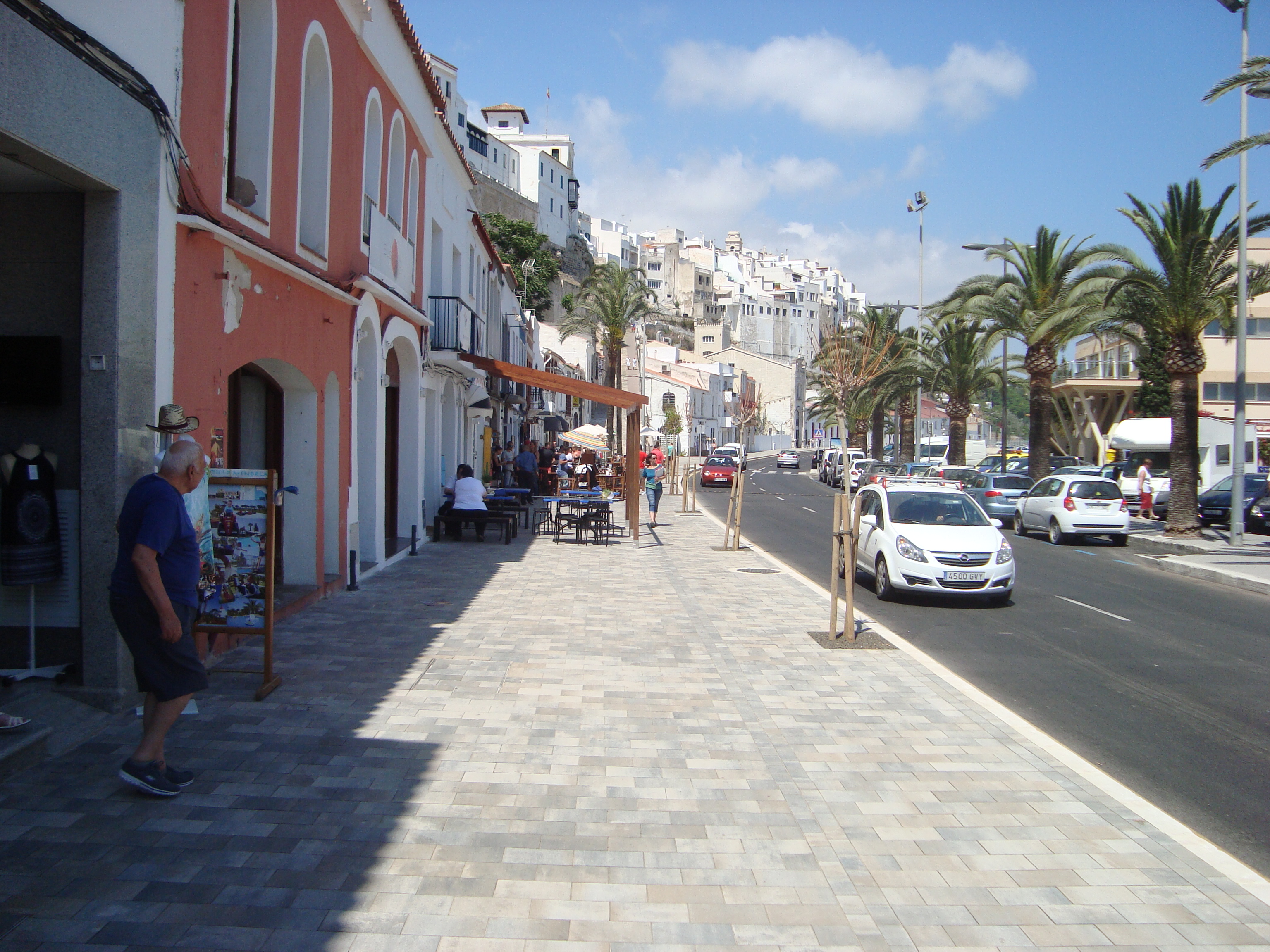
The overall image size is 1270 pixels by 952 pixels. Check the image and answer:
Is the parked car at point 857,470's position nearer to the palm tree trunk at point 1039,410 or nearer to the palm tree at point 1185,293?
the palm tree trunk at point 1039,410

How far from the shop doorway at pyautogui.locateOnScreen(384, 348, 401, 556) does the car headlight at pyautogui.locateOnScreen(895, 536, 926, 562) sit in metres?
8.10

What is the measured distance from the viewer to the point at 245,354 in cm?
820

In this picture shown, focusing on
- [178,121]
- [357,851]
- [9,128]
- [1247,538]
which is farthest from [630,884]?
[1247,538]

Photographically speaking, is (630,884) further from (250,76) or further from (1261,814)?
(250,76)

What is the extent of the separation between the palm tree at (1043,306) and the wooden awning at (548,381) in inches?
569

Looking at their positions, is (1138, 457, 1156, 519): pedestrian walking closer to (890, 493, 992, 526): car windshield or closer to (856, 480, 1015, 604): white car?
(856, 480, 1015, 604): white car

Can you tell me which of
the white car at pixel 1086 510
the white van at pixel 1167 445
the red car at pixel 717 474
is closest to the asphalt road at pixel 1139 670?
the white car at pixel 1086 510

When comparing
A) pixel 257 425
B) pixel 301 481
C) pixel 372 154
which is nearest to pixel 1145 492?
pixel 372 154

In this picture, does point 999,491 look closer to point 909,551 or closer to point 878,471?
point 878,471

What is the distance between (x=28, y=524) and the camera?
5.85m

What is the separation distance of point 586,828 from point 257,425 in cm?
708

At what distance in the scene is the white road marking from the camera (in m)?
11.9

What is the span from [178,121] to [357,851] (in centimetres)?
538

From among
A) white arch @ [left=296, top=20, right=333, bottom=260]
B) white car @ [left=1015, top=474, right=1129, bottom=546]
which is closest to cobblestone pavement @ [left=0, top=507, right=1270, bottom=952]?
white arch @ [left=296, top=20, right=333, bottom=260]
